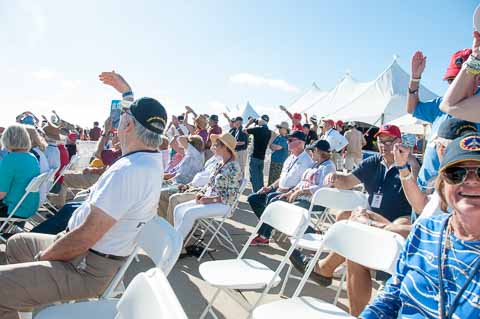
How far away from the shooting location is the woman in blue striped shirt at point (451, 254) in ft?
4.56

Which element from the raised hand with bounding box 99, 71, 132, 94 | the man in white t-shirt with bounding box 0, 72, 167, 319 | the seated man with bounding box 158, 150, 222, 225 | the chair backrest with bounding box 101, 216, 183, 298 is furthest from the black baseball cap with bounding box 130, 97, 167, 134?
the seated man with bounding box 158, 150, 222, 225

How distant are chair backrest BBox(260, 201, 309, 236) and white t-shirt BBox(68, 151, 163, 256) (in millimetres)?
1087

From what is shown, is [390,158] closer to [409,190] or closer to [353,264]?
[409,190]

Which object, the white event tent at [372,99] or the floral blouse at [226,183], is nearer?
the floral blouse at [226,183]

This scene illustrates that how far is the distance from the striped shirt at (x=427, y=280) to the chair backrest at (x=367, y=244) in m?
0.39

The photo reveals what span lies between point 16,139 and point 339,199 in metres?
3.49

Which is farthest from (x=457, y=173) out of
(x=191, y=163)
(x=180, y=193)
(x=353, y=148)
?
(x=353, y=148)

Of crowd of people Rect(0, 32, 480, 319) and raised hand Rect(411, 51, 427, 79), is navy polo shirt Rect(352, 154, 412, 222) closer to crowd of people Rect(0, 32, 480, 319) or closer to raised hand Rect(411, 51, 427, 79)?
crowd of people Rect(0, 32, 480, 319)

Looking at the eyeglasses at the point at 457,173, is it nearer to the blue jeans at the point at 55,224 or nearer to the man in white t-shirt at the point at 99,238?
the man in white t-shirt at the point at 99,238

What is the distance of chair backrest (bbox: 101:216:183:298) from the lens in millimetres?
1971

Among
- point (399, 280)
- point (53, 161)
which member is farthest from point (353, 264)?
point (53, 161)

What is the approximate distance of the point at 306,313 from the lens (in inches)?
86.1

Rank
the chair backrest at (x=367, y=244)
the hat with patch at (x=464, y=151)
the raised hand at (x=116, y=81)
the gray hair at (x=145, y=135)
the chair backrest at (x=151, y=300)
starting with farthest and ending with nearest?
the raised hand at (x=116, y=81), the gray hair at (x=145, y=135), the chair backrest at (x=367, y=244), the hat with patch at (x=464, y=151), the chair backrest at (x=151, y=300)

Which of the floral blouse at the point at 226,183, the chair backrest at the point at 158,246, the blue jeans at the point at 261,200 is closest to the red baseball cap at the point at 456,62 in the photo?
the chair backrest at the point at 158,246
